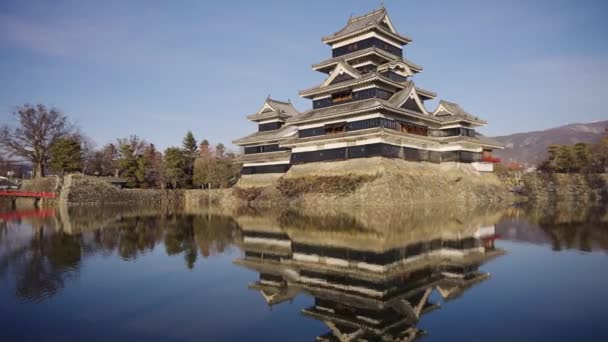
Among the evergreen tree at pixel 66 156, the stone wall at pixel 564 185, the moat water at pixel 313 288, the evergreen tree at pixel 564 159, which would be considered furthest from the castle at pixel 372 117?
the evergreen tree at pixel 66 156

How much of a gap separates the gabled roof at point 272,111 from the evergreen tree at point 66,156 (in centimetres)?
2474

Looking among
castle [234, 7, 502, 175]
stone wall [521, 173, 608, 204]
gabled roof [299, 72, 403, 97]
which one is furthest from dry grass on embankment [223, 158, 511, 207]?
stone wall [521, 173, 608, 204]

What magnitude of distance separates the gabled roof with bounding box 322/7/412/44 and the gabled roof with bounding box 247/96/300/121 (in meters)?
11.5

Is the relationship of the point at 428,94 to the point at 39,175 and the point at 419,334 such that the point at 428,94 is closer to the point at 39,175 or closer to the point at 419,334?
the point at 419,334

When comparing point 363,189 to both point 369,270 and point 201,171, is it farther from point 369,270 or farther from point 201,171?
point 201,171

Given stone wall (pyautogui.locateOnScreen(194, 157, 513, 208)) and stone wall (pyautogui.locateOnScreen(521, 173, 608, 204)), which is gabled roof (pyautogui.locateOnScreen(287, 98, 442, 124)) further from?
stone wall (pyautogui.locateOnScreen(521, 173, 608, 204))

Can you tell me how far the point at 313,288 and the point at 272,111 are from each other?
45260mm

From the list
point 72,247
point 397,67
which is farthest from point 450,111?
point 72,247

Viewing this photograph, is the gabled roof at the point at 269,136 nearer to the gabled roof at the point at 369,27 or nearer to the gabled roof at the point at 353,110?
the gabled roof at the point at 353,110

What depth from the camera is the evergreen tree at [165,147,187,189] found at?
60.1 m

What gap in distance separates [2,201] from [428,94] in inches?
2358

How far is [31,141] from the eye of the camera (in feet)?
187

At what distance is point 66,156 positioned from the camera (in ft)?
175

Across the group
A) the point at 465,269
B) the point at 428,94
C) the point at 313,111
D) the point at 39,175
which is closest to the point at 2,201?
the point at 39,175
